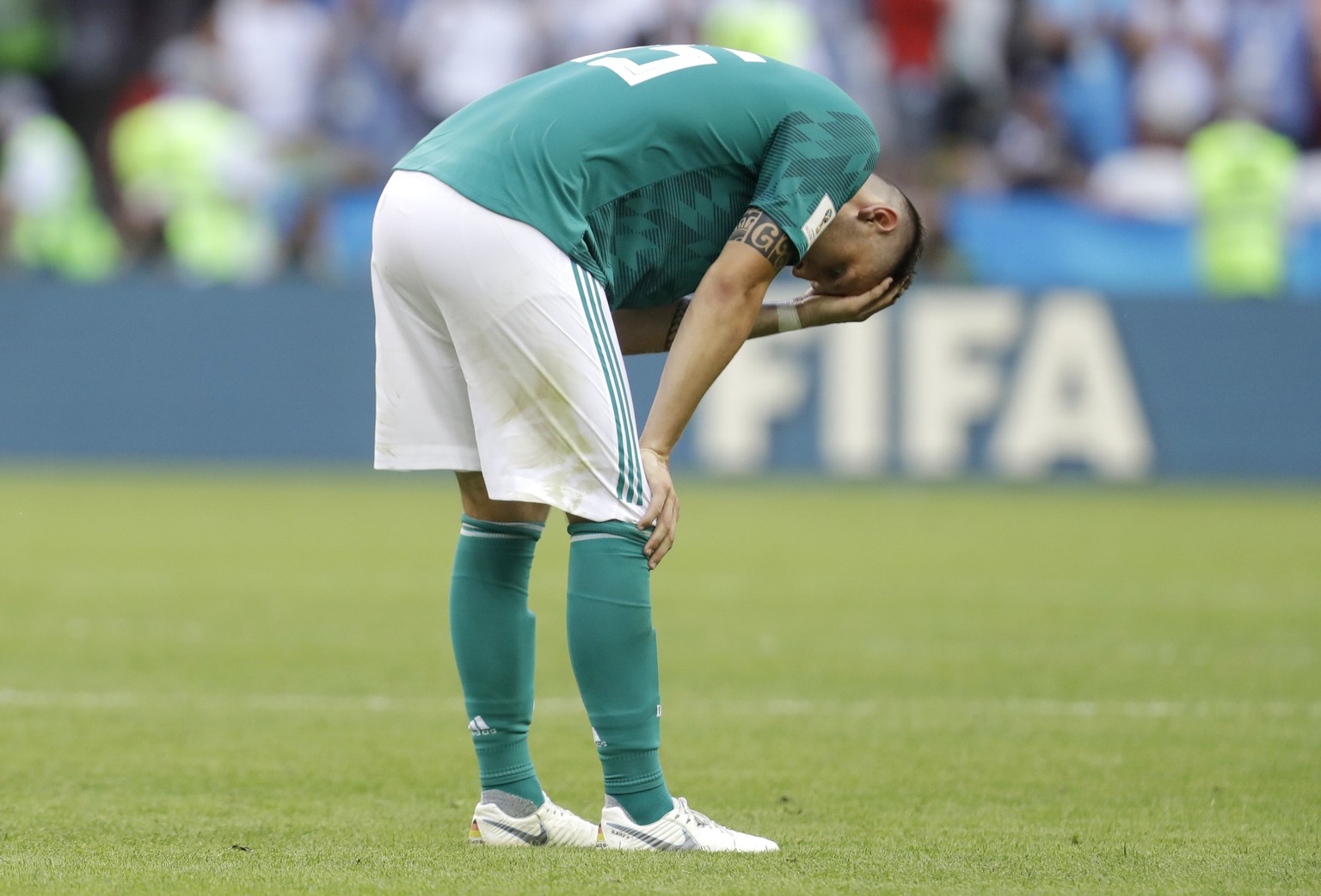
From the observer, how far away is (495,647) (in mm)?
4133

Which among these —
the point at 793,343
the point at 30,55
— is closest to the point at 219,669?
the point at 793,343

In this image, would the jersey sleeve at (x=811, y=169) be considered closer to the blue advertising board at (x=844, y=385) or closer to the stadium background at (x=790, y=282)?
the stadium background at (x=790, y=282)

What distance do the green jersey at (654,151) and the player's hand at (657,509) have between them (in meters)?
0.37

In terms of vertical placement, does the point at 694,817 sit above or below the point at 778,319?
below

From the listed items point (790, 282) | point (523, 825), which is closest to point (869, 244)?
point (523, 825)

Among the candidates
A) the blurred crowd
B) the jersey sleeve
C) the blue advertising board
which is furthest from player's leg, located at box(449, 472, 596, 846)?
the blurred crowd

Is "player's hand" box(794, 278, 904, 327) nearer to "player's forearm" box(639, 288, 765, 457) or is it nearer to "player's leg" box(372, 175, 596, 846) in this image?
"player's forearm" box(639, 288, 765, 457)

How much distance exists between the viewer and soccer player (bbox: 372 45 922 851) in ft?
12.5

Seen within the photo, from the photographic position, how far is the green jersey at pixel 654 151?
3.83 metres

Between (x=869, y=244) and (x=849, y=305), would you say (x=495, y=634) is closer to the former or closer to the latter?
(x=849, y=305)

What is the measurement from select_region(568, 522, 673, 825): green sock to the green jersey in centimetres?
53

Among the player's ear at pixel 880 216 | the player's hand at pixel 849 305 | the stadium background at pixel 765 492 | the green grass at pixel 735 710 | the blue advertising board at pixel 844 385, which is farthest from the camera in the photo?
the blue advertising board at pixel 844 385

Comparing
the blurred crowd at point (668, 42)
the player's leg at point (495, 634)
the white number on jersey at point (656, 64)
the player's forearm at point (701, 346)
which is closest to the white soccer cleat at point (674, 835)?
the player's leg at point (495, 634)

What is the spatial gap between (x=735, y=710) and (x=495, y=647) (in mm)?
1750
